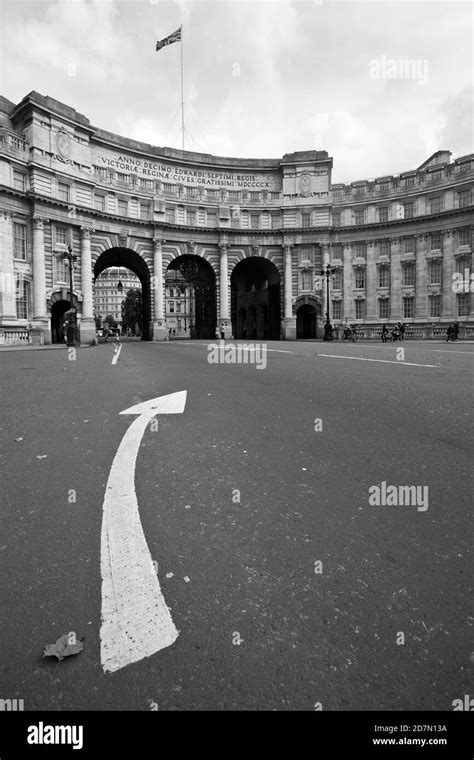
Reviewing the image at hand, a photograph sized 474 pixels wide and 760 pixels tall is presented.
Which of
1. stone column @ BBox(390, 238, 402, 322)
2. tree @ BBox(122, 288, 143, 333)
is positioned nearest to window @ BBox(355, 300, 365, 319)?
stone column @ BBox(390, 238, 402, 322)

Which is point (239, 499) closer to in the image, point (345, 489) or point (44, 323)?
point (345, 489)

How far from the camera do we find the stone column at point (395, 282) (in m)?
50.6

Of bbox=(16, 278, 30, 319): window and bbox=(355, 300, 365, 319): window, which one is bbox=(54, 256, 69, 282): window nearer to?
bbox=(16, 278, 30, 319): window

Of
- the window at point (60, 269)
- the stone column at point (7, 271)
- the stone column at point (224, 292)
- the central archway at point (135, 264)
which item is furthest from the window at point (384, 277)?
the stone column at point (7, 271)

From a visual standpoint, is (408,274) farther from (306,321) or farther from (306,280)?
(306,321)

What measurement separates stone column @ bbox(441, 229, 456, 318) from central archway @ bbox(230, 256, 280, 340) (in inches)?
755

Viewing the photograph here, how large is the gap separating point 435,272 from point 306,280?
579 inches

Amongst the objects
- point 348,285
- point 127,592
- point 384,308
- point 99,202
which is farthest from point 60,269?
point 127,592

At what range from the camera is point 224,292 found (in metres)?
54.0

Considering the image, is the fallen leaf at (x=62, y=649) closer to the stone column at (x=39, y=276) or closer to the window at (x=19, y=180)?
the stone column at (x=39, y=276)

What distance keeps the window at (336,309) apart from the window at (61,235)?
3124 centimetres

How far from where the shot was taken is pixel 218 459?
13.7 feet

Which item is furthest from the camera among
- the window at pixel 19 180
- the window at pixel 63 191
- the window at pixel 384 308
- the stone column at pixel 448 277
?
the window at pixel 384 308
